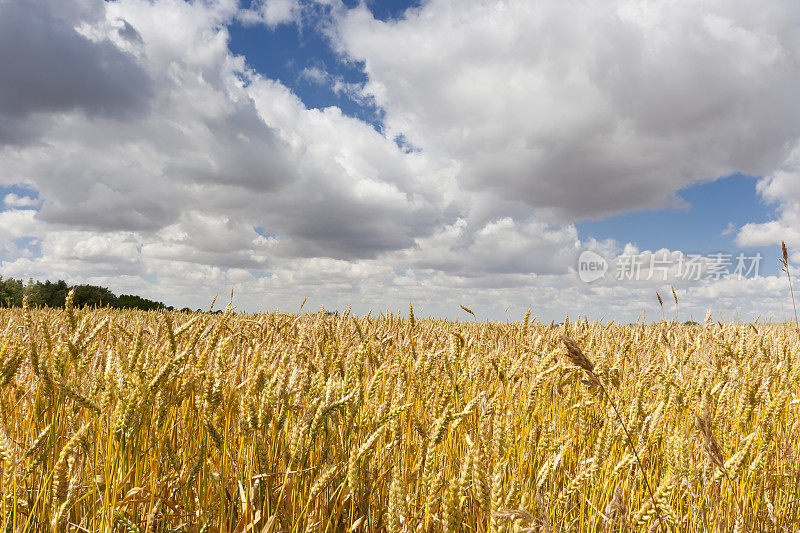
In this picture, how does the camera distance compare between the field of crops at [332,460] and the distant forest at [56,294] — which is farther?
the distant forest at [56,294]

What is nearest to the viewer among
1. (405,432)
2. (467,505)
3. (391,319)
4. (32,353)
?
(32,353)

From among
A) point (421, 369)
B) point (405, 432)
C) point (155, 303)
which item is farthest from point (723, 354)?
point (155, 303)

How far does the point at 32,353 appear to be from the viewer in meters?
1.89

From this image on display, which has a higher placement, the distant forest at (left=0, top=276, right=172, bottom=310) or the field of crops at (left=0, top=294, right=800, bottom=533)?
the distant forest at (left=0, top=276, right=172, bottom=310)

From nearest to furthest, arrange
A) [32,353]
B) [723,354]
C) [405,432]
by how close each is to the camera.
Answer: [32,353]
[405,432]
[723,354]

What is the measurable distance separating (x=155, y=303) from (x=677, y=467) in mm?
20928

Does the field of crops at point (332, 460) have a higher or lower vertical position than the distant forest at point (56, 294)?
lower

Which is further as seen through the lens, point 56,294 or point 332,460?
point 56,294

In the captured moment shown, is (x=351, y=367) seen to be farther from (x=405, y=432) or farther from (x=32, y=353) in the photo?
(x=32, y=353)

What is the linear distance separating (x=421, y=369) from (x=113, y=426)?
6.32 feet

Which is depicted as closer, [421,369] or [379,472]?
[379,472]

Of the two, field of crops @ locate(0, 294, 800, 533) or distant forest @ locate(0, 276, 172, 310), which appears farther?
distant forest @ locate(0, 276, 172, 310)

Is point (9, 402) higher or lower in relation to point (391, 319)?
lower

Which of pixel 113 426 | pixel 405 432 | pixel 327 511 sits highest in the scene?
pixel 113 426
